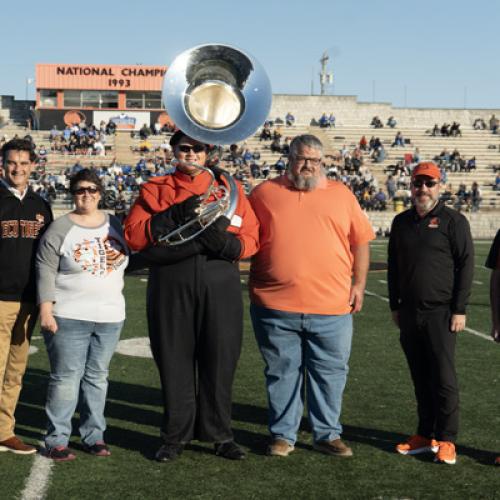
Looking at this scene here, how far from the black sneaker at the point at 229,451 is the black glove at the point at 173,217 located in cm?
128

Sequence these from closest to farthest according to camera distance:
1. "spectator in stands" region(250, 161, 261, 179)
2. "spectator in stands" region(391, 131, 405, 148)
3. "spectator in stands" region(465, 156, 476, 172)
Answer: "spectator in stands" region(250, 161, 261, 179) → "spectator in stands" region(465, 156, 476, 172) → "spectator in stands" region(391, 131, 405, 148)

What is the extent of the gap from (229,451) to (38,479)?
109cm

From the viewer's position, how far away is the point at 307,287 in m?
5.34

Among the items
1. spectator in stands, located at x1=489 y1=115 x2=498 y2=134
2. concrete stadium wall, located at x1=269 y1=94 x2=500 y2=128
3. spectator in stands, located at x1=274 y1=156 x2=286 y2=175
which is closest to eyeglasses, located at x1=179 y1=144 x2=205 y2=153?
spectator in stands, located at x1=274 y1=156 x2=286 y2=175

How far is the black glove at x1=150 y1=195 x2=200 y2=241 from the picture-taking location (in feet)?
16.0

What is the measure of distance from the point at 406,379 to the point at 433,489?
9.39 ft

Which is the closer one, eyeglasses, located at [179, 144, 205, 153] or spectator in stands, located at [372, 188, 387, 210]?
eyeglasses, located at [179, 144, 205, 153]

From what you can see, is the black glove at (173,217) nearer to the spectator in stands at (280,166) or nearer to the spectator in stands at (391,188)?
the spectator in stands at (391,188)

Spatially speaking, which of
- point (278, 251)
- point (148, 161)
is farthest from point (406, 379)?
point (148, 161)

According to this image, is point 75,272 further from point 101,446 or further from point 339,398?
point 339,398

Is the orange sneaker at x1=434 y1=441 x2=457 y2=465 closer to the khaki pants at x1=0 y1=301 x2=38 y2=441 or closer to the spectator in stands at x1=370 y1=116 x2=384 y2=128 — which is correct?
the khaki pants at x1=0 y1=301 x2=38 y2=441

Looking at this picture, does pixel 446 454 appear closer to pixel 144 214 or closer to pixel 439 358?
pixel 439 358

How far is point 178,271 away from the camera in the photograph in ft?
16.8

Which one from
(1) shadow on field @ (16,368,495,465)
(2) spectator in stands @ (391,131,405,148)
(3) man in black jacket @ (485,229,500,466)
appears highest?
(2) spectator in stands @ (391,131,405,148)
